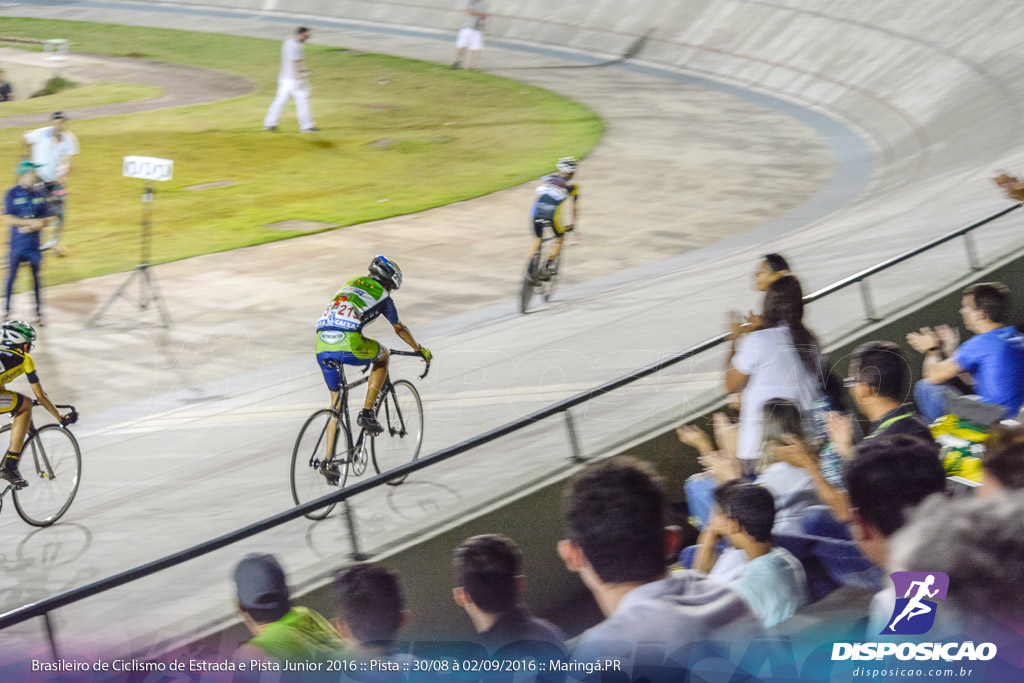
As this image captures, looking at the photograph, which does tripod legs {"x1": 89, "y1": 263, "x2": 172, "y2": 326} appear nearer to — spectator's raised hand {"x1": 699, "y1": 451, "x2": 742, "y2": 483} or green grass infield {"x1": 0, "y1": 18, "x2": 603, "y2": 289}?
green grass infield {"x1": 0, "y1": 18, "x2": 603, "y2": 289}

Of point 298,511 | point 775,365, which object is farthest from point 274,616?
point 775,365

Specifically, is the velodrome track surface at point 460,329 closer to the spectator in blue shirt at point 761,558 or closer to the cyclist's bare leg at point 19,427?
the cyclist's bare leg at point 19,427

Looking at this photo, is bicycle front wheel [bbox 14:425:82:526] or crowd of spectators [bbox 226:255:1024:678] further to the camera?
bicycle front wheel [bbox 14:425:82:526]

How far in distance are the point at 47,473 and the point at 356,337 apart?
2012 mm

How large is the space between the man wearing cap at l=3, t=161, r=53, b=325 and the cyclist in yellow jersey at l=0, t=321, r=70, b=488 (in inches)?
137

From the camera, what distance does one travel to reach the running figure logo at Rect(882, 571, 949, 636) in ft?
6.45

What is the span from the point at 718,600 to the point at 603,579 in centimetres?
27

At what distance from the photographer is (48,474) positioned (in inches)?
246

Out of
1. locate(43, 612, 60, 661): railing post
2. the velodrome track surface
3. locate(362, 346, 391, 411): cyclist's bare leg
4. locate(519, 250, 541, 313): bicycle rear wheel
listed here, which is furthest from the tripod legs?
locate(43, 612, 60, 661): railing post

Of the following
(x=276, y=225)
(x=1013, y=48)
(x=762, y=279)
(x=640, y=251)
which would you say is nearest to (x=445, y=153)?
(x=276, y=225)

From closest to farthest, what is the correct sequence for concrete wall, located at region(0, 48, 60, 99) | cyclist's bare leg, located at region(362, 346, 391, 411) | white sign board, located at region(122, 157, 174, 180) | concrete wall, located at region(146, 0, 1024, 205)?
cyclist's bare leg, located at region(362, 346, 391, 411) → white sign board, located at region(122, 157, 174, 180) → concrete wall, located at region(146, 0, 1024, 205) → concrete wall, located at region(0, 48, 60, 99)

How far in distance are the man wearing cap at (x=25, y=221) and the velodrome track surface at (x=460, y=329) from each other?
70 cm

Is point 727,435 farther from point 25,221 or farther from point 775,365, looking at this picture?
point 25,221

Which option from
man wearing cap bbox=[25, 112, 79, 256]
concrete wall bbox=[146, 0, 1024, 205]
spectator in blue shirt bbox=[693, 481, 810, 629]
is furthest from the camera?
concrete wall bbox=[146, 0, 1024, 205]
